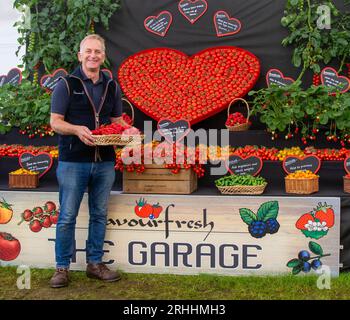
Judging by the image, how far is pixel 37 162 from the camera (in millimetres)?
3893

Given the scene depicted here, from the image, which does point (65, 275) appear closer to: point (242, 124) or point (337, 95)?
point (242, 124)

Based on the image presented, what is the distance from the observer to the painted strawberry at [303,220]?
3.38m

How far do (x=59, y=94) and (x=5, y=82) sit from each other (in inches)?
75.2

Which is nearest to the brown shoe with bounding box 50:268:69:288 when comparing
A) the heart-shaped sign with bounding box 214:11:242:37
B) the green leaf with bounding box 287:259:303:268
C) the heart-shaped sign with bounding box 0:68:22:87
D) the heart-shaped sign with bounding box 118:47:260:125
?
the green leaf with bounding box 287:259:303:268

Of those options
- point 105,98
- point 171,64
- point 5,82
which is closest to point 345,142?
point 171,64

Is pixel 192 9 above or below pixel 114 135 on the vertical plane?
above

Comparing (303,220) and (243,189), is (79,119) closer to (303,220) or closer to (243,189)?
(243,189)

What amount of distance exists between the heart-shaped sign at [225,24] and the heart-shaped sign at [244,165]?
150cm

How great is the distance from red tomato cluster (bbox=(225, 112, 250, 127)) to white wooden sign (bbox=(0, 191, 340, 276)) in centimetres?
95

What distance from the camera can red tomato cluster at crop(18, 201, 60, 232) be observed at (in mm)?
3615

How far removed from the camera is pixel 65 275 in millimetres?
3316

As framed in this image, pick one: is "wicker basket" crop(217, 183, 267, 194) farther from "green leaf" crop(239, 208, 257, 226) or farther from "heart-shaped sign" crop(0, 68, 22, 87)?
"heart-shaped sign" crop(0, 68, 22, 87)

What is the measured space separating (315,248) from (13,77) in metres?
3.04

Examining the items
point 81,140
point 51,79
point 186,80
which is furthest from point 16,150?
point 186,80
